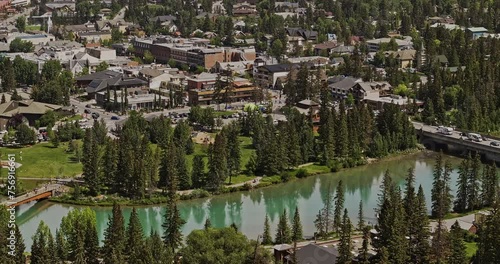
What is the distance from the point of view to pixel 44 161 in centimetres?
1831

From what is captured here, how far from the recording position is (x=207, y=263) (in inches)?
432

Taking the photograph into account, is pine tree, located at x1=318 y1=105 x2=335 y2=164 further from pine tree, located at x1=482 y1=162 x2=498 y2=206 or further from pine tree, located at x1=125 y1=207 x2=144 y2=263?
pine tree, located at x1=125 y1=207 x2=144 y2=263

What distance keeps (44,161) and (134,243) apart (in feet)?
23.7

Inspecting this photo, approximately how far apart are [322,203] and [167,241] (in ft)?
15.1

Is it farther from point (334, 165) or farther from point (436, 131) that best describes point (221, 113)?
point (436, 131)

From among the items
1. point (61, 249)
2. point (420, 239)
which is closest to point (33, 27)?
point (61, 249)

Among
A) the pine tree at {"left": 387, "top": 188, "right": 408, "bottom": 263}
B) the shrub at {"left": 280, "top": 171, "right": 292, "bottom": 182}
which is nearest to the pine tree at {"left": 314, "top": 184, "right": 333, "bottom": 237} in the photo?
the pine tree at {"left": 387, "top": 188, "right": 408, "bottom": 263}

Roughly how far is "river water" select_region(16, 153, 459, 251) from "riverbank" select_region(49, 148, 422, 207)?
108 mm

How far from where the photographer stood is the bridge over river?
19438 millimetres

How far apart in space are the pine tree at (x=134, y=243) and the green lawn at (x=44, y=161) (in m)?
5.77

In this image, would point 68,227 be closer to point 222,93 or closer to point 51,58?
point 222,93

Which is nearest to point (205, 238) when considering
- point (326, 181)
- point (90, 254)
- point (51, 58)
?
point (90, 254)

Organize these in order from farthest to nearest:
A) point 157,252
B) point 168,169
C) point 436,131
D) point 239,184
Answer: point 436,131, point 239,184, point 168,169, point 157,252

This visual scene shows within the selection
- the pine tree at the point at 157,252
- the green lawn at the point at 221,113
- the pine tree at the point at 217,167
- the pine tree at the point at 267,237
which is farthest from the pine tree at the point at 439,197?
the green lawn at the point at 221,113
